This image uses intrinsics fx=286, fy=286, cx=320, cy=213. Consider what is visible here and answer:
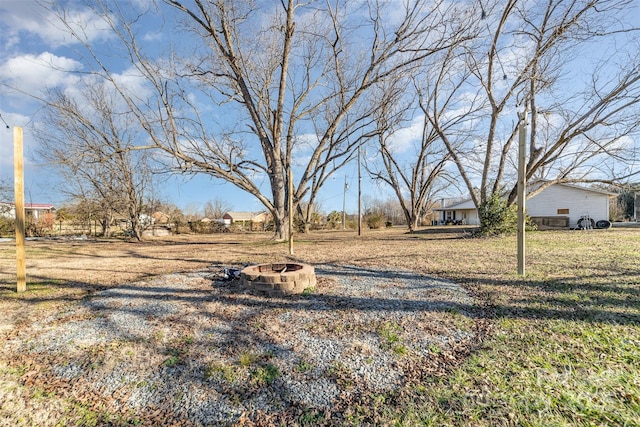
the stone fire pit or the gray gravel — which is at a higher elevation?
the stone fire pit

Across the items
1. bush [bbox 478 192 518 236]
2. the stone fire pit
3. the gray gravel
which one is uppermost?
bush [bbox 478 192 518 236]

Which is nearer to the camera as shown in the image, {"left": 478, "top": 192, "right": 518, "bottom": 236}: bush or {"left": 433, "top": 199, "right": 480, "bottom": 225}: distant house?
{"left": 478, "top": 192, "right": 518, "bottom": 236}: bush

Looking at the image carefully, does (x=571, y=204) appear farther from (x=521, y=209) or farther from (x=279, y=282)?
(x=279, y=282)

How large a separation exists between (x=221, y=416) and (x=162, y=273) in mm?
4624

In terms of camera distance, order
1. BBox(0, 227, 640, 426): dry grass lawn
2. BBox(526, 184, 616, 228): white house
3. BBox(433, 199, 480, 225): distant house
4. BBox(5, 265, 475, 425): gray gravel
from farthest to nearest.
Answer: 1. BBox(433, 199, 480, 225): distant house
2. BBox(526, 184, 616, 228): white house
3. BBox(5, 265, 475, 425): gray gravel
4. BBox(0, 227, 640, 426): dry grass lawn

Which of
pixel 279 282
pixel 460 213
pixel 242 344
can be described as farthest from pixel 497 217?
pixel 460 213

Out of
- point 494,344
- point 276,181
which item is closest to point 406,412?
point 494,344

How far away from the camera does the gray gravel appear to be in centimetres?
193

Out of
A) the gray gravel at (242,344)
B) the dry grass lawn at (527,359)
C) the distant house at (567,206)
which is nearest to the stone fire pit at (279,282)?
the gray gravel at (242,344)

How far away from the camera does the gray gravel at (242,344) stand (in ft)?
6.34

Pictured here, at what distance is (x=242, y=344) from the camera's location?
8.55 feet

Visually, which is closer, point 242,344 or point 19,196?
point 242,344

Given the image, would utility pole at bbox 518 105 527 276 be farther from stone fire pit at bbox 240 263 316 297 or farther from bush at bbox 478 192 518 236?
bush at bbox 478 192 518 236

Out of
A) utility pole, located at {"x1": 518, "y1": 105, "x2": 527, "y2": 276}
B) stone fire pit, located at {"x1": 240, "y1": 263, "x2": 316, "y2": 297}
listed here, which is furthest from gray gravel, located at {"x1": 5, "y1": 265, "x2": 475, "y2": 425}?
utility pole, located at {"x1": 518, "y1": 105, "x2": 527, "y2": 276}
